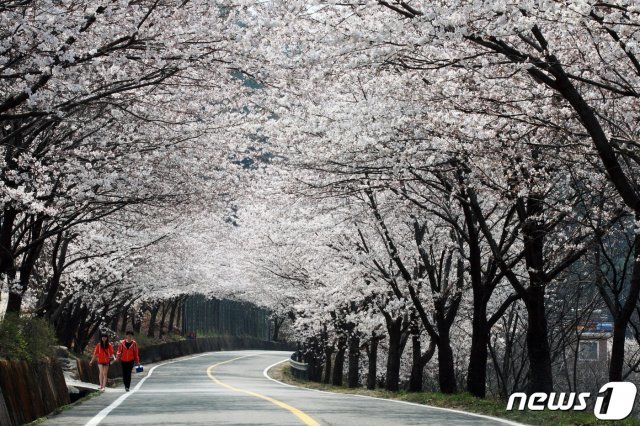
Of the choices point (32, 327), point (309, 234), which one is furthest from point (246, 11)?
point (309, 234)

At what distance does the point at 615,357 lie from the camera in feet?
67.3

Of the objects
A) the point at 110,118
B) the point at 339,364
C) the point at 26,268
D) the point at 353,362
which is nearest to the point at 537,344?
the point at 110,118

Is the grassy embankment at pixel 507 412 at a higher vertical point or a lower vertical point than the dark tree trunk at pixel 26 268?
lower

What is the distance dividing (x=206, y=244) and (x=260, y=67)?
48.8 metres

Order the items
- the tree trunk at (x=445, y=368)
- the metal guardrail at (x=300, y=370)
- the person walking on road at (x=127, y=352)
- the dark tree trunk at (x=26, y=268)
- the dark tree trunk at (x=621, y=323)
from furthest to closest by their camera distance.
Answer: the metal guardrail at (x=300, y=370) < the tree trunk at (x=445, y=368) < the person walking on road at (x=127, y=352) < the dark tree trunk at (x=26, y=268) < the dark tree trunk at (x=621, y=323)

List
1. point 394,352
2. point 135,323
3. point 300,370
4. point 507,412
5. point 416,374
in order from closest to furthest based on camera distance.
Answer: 1. point 507,412
2. point 416,374
3. point 394,352
4. point 300,370
5. point 135,323

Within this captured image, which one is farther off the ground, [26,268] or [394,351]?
[26,268]

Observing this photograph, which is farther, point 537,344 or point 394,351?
point 394,351

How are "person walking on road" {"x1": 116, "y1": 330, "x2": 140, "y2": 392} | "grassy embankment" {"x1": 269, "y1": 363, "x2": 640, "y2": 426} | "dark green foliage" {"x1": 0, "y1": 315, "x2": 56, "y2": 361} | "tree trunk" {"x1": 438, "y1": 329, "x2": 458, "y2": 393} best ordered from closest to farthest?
"grassy embankment" {"x1": 269, "y1": 363, "x2": 640, "y2": 426}, "dark green foliage" {"x1": 0, "y1": 315, "x2": 56, "y2": 361}, "person walking on road" {"x1": 116, "y1": 330, "x2": 140, "y2": 392}, "tree trunk" {"x1": 438, "y1": 329, "x2": 458, "y2": 393}

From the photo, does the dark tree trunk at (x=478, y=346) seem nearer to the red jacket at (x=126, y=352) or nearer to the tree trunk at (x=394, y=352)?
the red jacket at (x=126, y=352)

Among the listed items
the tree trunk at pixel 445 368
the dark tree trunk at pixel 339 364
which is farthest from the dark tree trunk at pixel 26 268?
the dark tree trunk at pixel 339 364

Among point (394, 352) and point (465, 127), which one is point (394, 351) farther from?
point (465, 127)

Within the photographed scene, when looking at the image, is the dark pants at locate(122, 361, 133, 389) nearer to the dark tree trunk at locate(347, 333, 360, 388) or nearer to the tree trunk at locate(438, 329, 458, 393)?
the tree trunk at locate(438, 329, 458, 393)

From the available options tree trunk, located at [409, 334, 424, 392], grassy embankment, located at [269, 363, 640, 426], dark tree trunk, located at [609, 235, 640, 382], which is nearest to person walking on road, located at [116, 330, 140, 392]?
grassy embankment, located at [269, 363, 640, 426]
